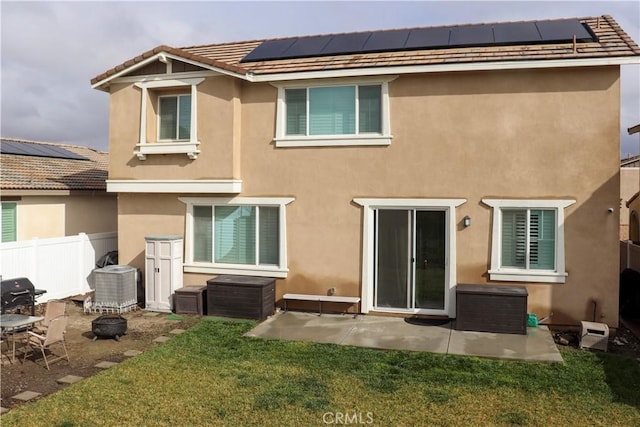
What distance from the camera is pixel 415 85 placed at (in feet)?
40.3

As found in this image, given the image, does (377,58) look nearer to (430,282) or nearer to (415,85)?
(415,85)

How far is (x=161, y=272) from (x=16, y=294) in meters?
3.31

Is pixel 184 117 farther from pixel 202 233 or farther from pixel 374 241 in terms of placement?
pixel 374 241

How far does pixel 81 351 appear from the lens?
9945 millimetres

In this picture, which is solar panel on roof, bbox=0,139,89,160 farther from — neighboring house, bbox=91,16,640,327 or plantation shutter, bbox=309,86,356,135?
plantation shutter, bbox=309,86,356,135

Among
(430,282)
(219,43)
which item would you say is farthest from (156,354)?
(219,43)

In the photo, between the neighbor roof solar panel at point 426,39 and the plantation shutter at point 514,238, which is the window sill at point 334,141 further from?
the plantation shutter at point 514,238

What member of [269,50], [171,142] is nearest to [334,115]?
[269,50]

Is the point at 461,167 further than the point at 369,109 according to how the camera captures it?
No

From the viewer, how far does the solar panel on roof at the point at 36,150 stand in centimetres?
1898

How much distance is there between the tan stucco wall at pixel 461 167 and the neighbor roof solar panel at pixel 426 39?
4.12 ft

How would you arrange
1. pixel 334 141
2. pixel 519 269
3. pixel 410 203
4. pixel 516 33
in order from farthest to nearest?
pixel 516 33 → pixel 334 141 → pixel 410 203 → pixel 519 269

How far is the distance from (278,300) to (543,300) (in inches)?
251

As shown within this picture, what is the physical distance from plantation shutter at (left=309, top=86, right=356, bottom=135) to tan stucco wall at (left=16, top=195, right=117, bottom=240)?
942cm
